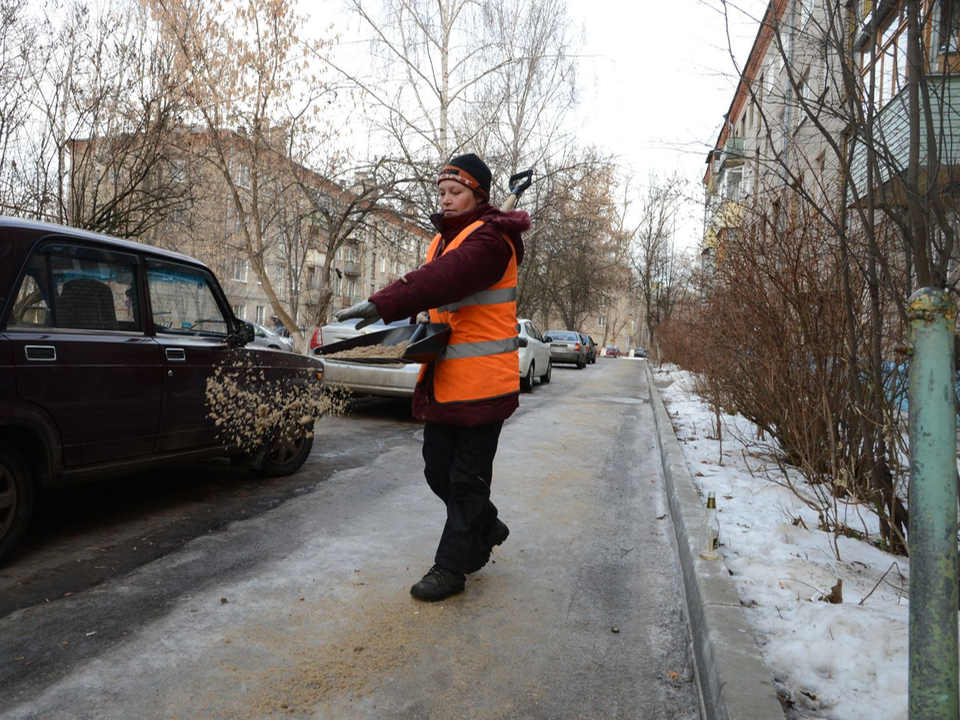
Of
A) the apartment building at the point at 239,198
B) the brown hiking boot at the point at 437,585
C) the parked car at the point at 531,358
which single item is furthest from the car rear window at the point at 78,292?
the parked car at the point at 531,358

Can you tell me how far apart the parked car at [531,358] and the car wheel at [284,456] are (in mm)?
8047

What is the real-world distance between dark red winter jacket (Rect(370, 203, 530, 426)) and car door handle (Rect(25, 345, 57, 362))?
6.28 ft

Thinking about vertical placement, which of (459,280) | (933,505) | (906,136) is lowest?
(933,505)

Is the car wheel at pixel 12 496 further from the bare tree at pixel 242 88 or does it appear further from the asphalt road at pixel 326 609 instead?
the bare tree at pixel 242 88

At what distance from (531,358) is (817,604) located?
12397 mm

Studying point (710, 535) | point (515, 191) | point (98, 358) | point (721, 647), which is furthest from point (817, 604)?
point (98, 358)

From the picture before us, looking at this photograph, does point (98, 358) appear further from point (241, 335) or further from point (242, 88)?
point (242, 88)

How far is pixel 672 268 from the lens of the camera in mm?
33094

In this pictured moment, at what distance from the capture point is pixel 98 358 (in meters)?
3.97

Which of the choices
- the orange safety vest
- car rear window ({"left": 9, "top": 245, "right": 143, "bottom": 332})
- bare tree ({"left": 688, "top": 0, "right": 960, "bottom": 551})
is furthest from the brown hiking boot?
car rear window ({"left": 9, "top": 245, "right": 143, "bottom": 332})

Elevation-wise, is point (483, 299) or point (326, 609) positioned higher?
point (483, 299)

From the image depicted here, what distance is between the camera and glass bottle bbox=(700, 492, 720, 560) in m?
3.57

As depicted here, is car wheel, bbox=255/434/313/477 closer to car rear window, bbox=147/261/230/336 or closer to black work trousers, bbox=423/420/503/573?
car rear window, bbox=147/261/230/336

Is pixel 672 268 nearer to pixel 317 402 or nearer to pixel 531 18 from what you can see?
pixel 531 18
